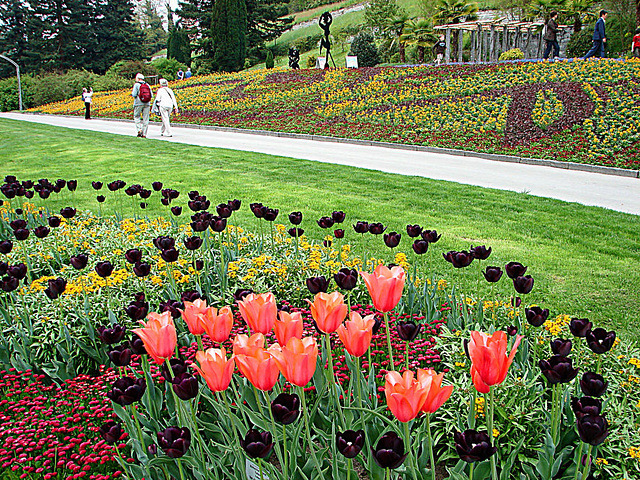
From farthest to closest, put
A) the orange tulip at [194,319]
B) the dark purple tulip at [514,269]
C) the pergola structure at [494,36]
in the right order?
the pergola structure at [494,36] < the dark purple tulip at [514,269] < the orange tulip at [194,319]

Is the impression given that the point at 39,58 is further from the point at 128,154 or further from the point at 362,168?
the point at 362,168

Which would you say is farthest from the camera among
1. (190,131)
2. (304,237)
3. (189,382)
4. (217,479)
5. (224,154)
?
(190,131)

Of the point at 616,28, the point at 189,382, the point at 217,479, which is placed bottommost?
the point at 217,479

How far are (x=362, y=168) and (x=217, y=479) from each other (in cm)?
916

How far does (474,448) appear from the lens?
1.53 metres

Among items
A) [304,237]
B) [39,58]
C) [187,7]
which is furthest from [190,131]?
[39,58]

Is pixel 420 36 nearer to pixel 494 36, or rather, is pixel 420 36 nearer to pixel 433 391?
pixel 494 36


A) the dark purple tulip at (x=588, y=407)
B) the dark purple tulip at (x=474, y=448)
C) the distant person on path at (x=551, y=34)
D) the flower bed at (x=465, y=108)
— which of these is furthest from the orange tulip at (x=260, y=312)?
the distant person on path at (x=551, y=34)

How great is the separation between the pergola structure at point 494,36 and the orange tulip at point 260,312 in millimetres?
25163

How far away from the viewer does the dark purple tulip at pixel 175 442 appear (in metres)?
1.66

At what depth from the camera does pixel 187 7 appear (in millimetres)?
52156

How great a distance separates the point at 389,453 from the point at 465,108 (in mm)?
17330

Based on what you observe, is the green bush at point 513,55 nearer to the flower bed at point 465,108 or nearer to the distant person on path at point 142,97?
the flower bed at point 465,108

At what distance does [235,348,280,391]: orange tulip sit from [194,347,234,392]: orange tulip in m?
0.09
